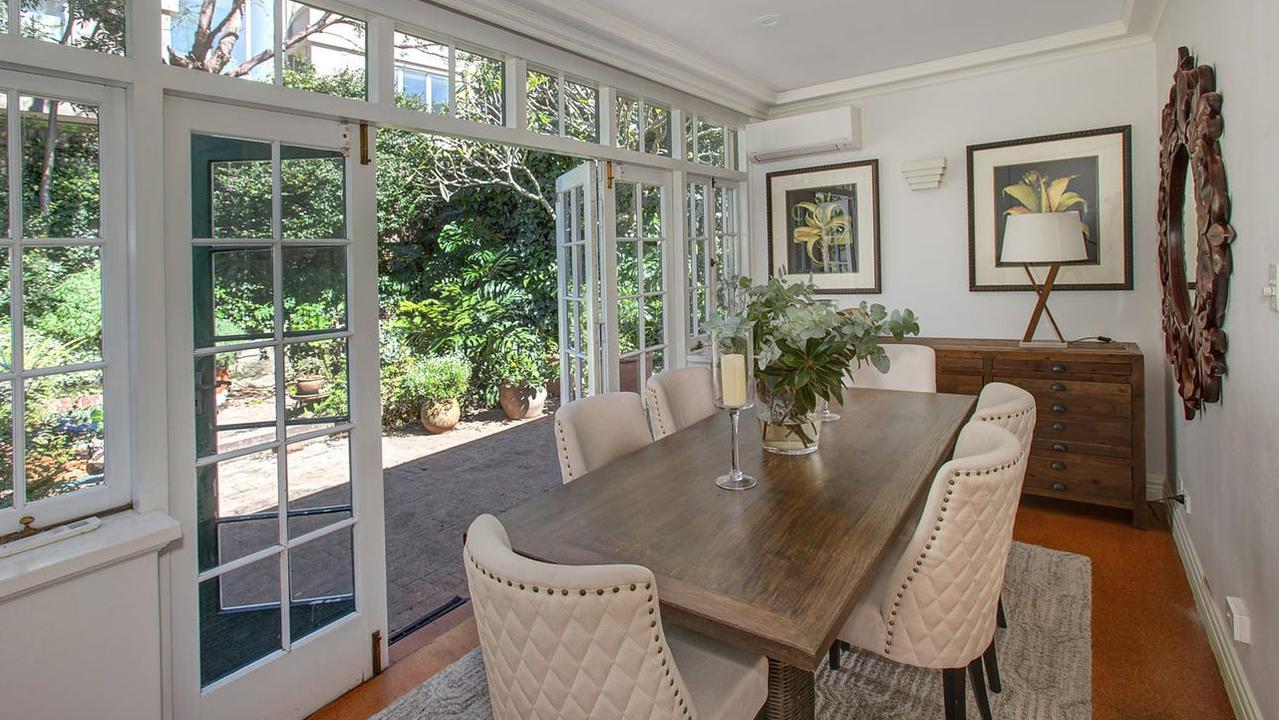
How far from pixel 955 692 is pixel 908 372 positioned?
184cm

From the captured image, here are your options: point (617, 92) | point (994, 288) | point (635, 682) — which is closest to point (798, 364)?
point (635, 682)

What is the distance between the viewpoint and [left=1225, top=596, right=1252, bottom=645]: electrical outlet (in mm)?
1928

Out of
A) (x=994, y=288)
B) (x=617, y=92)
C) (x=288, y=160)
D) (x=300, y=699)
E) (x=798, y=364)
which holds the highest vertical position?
(x=617, y=92)

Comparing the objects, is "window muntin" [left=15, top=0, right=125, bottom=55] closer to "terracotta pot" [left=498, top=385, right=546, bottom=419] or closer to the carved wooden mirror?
the carved wooden mirror

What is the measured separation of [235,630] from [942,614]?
1.99 m

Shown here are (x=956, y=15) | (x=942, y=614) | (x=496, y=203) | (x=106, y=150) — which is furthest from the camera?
(x=496, y=203)

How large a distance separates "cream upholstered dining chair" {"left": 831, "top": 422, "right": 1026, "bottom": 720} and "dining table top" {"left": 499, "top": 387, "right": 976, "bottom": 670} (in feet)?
0.33

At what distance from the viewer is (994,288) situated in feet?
13.6

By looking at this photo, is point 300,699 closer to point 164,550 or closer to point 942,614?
point 164,550

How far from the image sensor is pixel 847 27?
3.43m

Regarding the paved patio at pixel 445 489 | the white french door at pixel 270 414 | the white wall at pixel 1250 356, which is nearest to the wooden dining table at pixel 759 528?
the white wall at pixel 1250 356

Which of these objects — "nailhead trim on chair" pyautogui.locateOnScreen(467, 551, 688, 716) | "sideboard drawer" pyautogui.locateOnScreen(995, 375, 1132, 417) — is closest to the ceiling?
"sideboard drawer" pyautogui.locateOnScreen(995, 375, 1132, 417)

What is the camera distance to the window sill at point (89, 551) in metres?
1.54

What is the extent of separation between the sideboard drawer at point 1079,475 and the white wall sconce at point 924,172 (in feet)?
5.71
